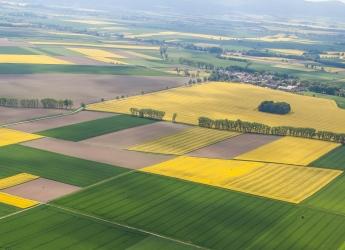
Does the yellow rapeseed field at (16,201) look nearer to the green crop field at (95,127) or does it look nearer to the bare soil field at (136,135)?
the bare soil field at (136,135)

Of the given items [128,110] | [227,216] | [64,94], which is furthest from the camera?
[64,94]

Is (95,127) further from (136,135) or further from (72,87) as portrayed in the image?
(72,87)

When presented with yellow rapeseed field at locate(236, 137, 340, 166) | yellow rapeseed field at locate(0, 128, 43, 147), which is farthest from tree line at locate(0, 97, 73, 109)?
yellow rapeseed field at locate(236, 137, 340, 166)

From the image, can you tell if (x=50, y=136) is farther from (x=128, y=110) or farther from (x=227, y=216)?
(x=227, y=216)

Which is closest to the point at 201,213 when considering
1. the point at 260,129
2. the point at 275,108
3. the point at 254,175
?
the point at 254,175

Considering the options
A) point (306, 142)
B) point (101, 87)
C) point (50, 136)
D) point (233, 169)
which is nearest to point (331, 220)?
point (233, 169)

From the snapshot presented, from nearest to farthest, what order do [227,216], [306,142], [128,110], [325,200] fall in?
[227,216]
[325,200]
[306,142]
[128,110]

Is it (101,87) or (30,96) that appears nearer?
(30,96)

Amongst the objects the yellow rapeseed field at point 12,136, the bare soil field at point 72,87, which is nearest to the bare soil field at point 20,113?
the yellow rapeseed field at point 12,136
